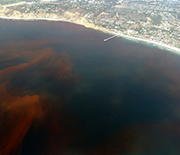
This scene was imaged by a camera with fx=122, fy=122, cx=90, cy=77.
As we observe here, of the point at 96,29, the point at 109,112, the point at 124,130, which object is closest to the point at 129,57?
the point at 109,112

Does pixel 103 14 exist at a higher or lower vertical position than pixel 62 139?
higher

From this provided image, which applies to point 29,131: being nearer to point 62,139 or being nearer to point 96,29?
point 62,139

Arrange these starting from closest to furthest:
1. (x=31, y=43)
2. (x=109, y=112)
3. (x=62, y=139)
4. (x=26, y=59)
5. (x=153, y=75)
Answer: (x=62, y=139) → (x=109, y=112) → (x=153, y=75) → (x=26, y=59) → (x=31, y=43)

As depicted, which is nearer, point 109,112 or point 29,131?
point 29,131

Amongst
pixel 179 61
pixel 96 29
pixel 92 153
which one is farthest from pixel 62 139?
pixel 96 29

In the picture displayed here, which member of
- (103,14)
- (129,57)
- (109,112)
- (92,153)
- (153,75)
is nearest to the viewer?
(92,153)

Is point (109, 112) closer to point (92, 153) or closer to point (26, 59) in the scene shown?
point (92, 153)
